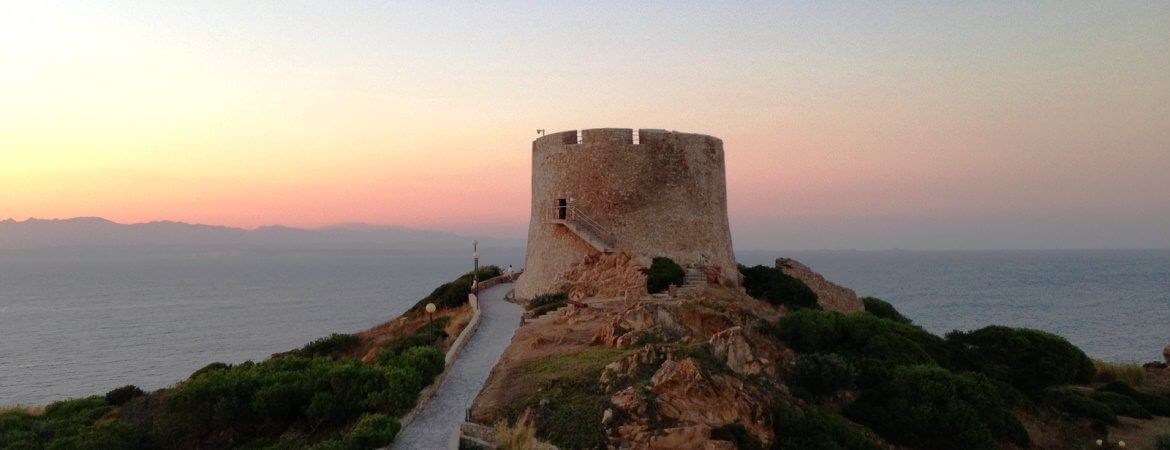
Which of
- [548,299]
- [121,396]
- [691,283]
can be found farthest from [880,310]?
[121,396]

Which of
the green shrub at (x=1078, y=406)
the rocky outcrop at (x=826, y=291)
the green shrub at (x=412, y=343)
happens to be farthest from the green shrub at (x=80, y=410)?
the green shrub at (x=1078, y=406)

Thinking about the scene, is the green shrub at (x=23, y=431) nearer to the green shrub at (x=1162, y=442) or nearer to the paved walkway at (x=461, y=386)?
the paved walkway at (x=461, y=386)

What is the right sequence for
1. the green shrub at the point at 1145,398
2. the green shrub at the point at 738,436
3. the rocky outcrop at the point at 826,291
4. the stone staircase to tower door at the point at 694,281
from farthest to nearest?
the rocky outcrop at the point at 826,291, the stone staircase to tower door at the point at 694,281, the green shrub at the point at 1145,398, the green shrub at the point at 738,436

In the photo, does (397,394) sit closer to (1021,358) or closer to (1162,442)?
(1162,442)

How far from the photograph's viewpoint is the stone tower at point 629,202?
2577 centimetres

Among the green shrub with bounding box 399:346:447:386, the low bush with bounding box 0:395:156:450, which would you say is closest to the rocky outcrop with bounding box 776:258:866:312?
the green shrub with bounding box 399:346:447:386

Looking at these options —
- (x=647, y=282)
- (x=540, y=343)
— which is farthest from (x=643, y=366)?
(x=647, y=282)

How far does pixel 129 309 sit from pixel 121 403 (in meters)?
62.4

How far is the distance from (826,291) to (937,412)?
53.4ft

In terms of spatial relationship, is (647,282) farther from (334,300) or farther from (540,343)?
(334,300)

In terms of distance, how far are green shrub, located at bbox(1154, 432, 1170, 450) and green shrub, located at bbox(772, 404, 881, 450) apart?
26.9 ft

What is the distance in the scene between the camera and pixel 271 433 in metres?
14.0

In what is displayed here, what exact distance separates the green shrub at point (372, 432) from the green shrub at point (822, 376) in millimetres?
8878

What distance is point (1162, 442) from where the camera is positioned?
15992 mm
